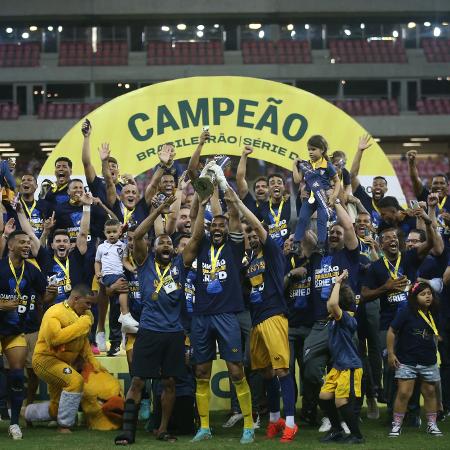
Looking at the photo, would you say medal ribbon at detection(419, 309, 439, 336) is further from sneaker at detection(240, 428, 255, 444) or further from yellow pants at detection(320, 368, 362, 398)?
sneaker at detection(240, 428, 255, 444)

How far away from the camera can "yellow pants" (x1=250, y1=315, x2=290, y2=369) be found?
8500mm

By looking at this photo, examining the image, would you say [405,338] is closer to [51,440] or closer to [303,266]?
[303,266]

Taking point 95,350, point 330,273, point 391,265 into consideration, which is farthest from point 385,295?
point 95,350

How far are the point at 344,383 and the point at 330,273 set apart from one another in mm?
1123

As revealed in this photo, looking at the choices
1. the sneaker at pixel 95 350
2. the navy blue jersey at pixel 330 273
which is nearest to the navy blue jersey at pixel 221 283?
the navy blue jersey at pixel 330 273

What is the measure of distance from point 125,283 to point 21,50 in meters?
23.5

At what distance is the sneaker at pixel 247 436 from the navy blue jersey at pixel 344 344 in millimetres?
894

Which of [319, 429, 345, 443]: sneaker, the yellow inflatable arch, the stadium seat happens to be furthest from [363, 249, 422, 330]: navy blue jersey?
the stadium seat

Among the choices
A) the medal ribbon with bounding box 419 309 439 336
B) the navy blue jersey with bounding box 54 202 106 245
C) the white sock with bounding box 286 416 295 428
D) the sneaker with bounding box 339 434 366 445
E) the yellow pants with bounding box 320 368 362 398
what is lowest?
the sneaker with bounding box 339 434 366 445

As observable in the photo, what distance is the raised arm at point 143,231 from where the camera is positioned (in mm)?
8461

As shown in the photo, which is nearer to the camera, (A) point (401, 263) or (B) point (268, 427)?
(B) point (268, 427)

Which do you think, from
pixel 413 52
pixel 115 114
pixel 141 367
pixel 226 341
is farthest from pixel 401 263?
pixel 413 52

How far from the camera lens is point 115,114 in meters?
13.6

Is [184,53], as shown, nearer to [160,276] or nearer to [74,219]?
[74,219]
